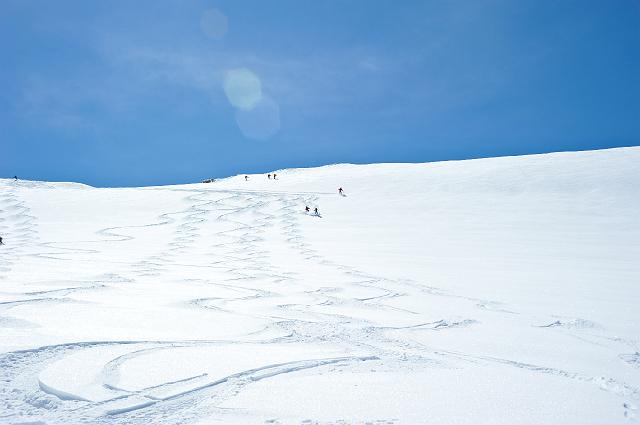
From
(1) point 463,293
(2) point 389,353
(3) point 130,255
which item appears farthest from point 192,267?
(2) point 389,353

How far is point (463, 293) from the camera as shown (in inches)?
272

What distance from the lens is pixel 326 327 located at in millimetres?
4492

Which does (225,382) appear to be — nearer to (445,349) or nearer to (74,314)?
(445,349)

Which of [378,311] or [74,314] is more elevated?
[74,314]

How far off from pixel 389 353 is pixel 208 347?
5.30 ft

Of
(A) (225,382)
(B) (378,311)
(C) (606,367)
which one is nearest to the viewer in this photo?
(A) (225,382)

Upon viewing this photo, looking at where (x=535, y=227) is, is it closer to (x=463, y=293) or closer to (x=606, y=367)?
(x=463, y=293)

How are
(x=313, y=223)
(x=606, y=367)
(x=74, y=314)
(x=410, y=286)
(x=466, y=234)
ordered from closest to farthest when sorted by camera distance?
(x=606, y=367)
(x=74, y=314)
(x=410, y=286)
(x=466, y=234)
(x=313, y=223)

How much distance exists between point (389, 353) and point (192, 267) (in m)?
6.49

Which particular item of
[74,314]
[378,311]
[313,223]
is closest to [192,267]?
[74,314]

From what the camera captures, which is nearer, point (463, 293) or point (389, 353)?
point (389, 353)

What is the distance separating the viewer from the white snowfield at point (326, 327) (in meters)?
2.62

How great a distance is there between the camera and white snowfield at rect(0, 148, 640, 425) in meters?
2.62

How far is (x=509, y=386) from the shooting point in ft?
9.88
